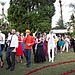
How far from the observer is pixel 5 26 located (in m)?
47.9

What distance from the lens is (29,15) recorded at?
1750 inches

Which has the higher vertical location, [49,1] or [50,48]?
[49,1]

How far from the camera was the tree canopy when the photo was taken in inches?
1732

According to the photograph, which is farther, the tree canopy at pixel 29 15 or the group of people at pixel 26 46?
the tree canopy at pixel 29 15

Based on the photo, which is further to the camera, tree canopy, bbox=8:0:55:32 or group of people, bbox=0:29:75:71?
tree canopy, bbox=8:0:55:32

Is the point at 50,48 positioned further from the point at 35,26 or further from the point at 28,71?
the point at 35,26

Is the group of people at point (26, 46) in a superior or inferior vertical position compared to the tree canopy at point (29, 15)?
inferior

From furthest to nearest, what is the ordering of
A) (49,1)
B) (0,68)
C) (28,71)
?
(49,1), (0,68), (28,71)

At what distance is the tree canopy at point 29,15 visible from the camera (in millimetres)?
44000

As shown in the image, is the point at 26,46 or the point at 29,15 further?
the point at 29,15

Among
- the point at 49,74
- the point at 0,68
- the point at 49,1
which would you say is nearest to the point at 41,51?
the point at 0,68

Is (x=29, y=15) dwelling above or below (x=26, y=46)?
above

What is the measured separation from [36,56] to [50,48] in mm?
893

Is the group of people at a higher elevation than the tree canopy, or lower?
lower
